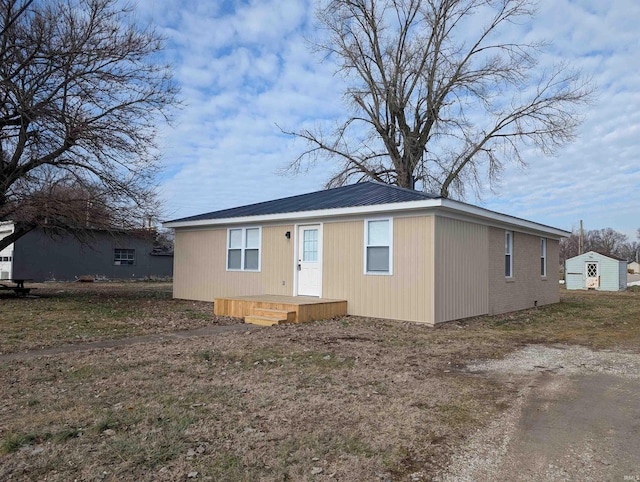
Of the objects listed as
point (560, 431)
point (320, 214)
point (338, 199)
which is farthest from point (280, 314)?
point (560, 431)

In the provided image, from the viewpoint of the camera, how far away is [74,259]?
2792cm

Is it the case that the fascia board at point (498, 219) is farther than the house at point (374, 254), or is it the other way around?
the house at point (374, 254)

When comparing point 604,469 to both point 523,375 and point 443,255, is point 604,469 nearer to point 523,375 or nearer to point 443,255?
point 523,375

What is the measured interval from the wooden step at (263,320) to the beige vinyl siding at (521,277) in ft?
19.0

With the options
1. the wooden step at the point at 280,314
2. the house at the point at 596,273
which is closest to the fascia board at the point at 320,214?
the wooden step at the point at 280,314

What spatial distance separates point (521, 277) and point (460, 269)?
4.36m

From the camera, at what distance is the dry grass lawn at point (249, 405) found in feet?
10.1

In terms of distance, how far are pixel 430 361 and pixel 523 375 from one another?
117cm

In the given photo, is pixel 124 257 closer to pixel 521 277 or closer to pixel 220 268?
pixel 220 268

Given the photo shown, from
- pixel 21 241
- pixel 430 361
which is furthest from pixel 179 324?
pixel 21 241

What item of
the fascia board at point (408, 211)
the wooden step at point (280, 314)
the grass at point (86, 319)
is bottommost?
the grass at point (86, 319)

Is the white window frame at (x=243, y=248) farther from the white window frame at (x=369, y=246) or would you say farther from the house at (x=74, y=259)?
the house at (x=74, y=259)

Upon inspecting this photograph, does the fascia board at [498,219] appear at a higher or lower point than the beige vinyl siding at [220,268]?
higher

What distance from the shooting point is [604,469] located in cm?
305
